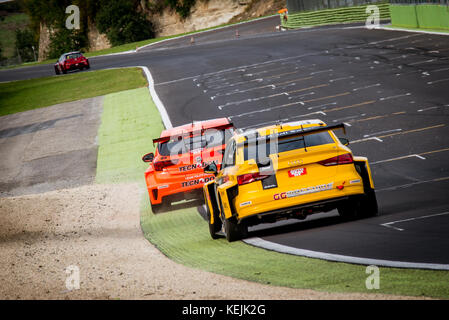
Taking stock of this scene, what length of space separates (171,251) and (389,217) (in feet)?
10.3

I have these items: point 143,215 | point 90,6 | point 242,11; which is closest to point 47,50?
point 90,6

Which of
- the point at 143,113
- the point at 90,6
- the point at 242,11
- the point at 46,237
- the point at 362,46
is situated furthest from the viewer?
the point at 90,6

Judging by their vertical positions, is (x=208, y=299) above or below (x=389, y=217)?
above

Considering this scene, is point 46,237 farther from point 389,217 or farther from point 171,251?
point 389,217

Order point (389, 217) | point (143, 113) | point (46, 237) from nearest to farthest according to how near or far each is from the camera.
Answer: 1. point (389, 217)
2. point (46, 237)
3. point (143, 113)

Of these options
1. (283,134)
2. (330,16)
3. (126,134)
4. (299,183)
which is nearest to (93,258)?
(299,183)

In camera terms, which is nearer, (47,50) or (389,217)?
(389,217)

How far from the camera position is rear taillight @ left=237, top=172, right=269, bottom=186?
35.8ft

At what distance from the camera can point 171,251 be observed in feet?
37.9

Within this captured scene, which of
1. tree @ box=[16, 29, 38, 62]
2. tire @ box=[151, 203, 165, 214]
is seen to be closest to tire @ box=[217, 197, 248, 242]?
tire @ box=[151, 203, 165, 214]

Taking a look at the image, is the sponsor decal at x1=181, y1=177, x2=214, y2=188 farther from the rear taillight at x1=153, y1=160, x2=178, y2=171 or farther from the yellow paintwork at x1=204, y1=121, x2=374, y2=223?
the yellow paintwork at x1=204, y1=121, x2=374, y2=223

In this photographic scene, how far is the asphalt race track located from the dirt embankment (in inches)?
69.0
